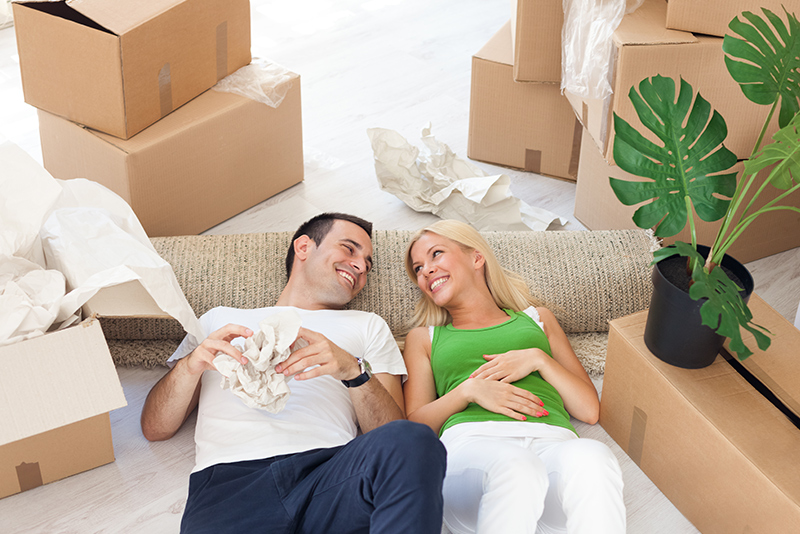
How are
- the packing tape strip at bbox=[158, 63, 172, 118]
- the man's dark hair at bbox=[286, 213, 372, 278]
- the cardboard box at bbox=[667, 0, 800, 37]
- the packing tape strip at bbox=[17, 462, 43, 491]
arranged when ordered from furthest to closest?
the packing tape strip at bbox=[158, 63, 172, 118]
the man's dark hair at bbox=[286, 213, 372, 278]
the cardboard box at bbox=[667, 0, 800, 37]
the packing tape strip at bbox=[17, 462, 43, 491]

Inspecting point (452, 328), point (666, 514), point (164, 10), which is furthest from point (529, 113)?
point (666, 514)

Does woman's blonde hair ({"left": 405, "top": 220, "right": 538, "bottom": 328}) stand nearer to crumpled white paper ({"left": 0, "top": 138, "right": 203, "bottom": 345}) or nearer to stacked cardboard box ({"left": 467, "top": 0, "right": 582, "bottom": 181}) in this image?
crumpled white paper ({"left": 0, "top": 138, "right": 203, "bottom": 345})

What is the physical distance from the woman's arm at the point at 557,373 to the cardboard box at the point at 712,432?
0.16 feet

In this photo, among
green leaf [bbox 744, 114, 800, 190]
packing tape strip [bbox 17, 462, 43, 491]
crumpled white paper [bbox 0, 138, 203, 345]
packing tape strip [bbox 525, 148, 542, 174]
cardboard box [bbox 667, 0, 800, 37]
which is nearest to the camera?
green leaf [bbox 744, 114, 800, 190]

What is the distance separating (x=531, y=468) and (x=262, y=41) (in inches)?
101

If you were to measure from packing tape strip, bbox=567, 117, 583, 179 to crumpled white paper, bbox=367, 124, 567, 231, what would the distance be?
246 millimetres

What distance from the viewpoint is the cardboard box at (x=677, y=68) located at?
1.76m

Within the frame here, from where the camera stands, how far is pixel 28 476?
4.94 feet

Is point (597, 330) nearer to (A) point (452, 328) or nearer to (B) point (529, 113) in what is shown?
(A) point (452, 328)

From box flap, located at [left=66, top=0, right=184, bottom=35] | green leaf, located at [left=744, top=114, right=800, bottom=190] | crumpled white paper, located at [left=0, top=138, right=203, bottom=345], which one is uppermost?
box flap, located at [left=66, top=0, right=184, bottom=35]

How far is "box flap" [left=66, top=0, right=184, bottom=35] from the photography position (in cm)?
182

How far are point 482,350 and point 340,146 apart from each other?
1.28 metres

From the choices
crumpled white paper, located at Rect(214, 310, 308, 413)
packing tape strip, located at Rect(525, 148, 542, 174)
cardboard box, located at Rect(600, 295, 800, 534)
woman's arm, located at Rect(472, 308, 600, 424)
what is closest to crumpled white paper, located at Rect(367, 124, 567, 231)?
packing tape strip, located at Rect(525, 148, 542, 174)

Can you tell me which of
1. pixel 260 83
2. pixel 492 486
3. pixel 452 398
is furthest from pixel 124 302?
pixel 260 83
